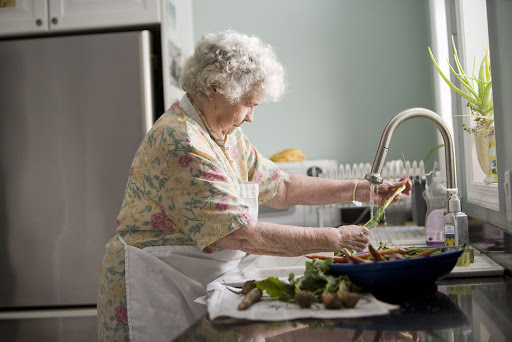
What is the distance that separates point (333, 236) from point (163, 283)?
433 millimetres

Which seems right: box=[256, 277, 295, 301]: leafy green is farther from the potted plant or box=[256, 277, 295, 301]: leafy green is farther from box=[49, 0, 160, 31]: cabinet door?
box=[49, 0, 160, 31]: cabinet door

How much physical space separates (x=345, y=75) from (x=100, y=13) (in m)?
1.40

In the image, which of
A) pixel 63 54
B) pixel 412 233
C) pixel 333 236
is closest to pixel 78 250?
pixel 63 54

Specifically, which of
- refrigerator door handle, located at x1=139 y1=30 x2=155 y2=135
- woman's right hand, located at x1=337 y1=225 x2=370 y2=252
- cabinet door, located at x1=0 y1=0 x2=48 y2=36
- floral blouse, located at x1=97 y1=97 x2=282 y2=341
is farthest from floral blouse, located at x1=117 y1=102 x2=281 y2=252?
cabinet door, located at x1=0 y1=0 x2=48 y2=36

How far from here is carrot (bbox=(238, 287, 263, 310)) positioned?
87cm

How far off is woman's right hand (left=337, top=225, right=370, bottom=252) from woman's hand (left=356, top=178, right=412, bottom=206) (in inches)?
13.0

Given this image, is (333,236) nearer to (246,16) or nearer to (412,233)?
(412,233)

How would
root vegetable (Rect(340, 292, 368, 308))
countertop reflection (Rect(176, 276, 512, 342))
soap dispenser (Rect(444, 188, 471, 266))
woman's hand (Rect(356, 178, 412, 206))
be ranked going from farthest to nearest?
woman's hand (Rect(356, 178, 412, 206)) < soap dispenser (Rect(444, 188, 471, 266)) < root vegetable (Rect(340, 292, 368, 308)) < countertop reflection (Rect(176, 276, 512, 342))

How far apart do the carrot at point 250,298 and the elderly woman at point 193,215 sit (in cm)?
27

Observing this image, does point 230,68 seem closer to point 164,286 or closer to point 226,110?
point 226,110

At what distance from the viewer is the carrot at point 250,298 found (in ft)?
2.85

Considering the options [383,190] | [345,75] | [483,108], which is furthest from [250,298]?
[345,75]

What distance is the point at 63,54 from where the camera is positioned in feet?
8.10

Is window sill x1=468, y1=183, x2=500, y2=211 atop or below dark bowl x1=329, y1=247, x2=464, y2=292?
atop
